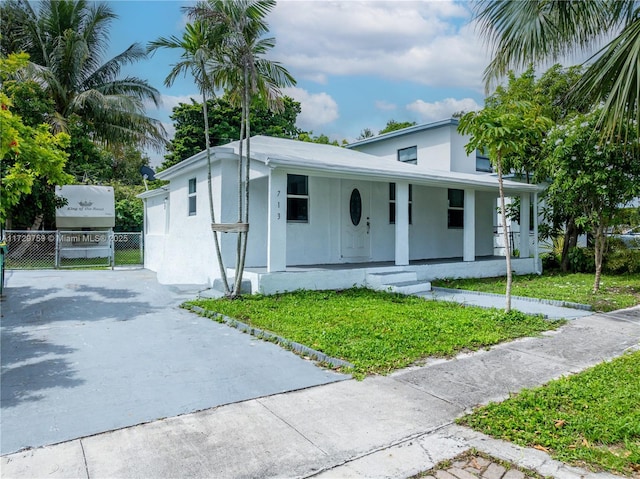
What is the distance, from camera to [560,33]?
283 inches

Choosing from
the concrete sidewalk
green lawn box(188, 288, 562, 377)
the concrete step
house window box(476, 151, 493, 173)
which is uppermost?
house window box(476, 151, 493, 173)

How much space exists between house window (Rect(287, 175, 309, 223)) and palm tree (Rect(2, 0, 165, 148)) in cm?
1061

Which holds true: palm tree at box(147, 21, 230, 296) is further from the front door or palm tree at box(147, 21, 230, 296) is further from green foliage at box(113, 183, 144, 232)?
green foliage at box(113, 183, 144, 232)

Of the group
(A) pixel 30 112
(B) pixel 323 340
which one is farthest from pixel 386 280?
(A) pixel 30 112

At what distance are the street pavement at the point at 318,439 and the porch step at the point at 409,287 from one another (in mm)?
5106

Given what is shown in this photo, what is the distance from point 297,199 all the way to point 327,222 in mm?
1045

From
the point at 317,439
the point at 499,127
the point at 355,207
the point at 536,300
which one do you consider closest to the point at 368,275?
the point at 355,207

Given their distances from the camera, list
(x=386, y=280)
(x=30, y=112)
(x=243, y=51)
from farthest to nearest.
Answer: (x=30, y=112) < (x=386, y=280) < (x=243, y=51)

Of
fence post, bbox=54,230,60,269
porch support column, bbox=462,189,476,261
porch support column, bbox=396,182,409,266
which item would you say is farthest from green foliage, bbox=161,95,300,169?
porch support column, bbox=396,182,409,266

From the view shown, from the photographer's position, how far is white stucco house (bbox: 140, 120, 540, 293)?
907 centimetres

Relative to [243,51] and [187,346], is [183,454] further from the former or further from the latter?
[243,51]

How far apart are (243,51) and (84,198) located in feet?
46.1

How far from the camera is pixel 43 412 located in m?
3.53

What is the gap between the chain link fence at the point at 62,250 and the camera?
14.7m
